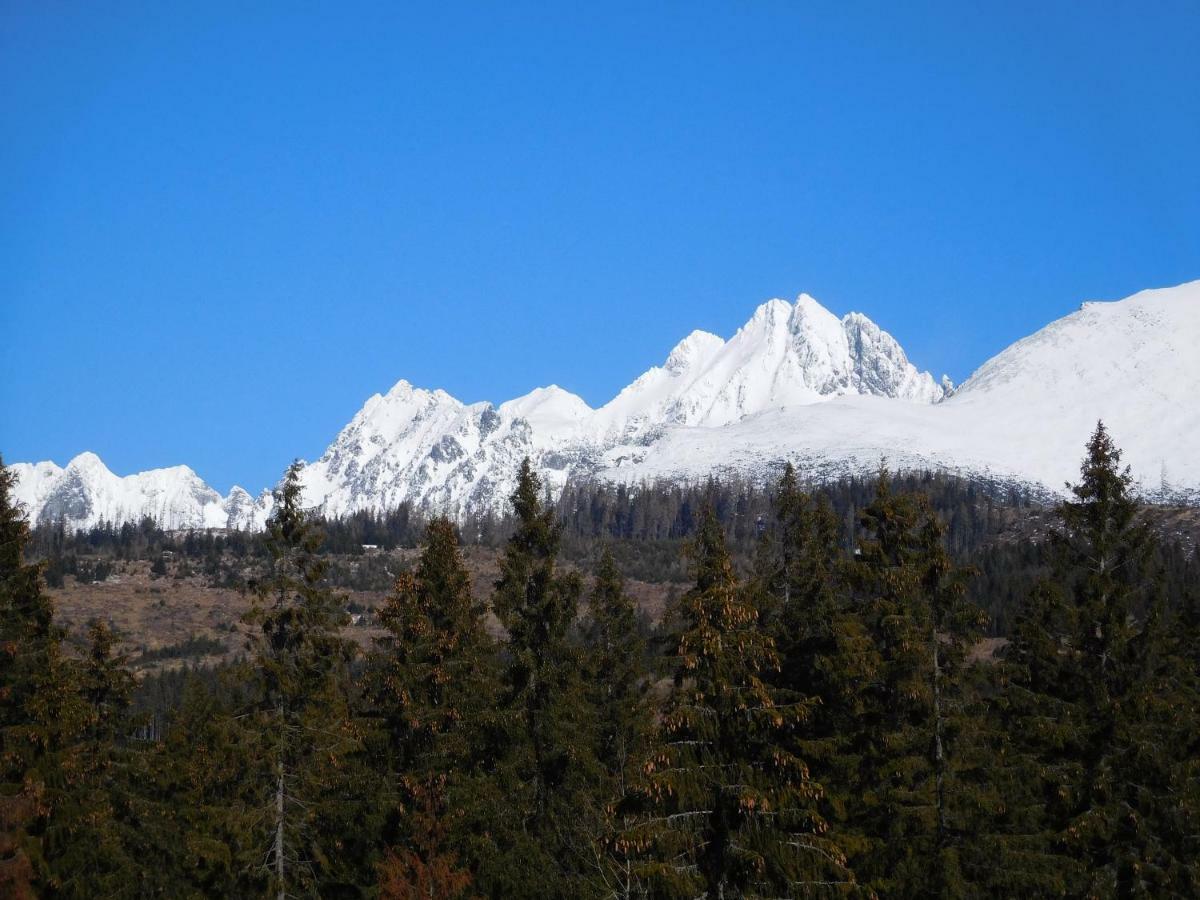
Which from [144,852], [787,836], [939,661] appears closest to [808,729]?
[939,661]

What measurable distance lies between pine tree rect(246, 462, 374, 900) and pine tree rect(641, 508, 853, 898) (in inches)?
560

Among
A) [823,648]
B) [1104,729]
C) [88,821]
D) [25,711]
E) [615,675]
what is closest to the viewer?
[1104,729]

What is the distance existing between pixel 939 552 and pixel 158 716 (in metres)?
124

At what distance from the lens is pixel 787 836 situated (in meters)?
27.4

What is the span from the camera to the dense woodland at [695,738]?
90.7 ft

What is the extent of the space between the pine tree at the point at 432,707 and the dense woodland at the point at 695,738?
11 centimetres

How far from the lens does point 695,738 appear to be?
27453mm

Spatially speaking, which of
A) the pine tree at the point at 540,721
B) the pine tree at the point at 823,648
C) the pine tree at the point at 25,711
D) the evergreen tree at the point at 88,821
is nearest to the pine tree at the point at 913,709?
the pine tree at the point at 823,648

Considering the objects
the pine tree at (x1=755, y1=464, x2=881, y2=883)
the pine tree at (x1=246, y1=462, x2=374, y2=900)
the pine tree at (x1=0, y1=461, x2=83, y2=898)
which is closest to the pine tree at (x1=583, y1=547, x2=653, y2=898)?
the pine tree at (x1=755, y1=464, x2=881, y2=883)

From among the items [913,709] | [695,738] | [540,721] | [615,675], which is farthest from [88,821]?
[913,709]

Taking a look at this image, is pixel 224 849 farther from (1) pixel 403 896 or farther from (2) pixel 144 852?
(2) pixel 144 852

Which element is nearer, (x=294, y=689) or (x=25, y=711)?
(x=294, y=689)

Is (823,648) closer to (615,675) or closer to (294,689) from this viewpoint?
(294,689)

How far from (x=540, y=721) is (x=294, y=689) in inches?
318
